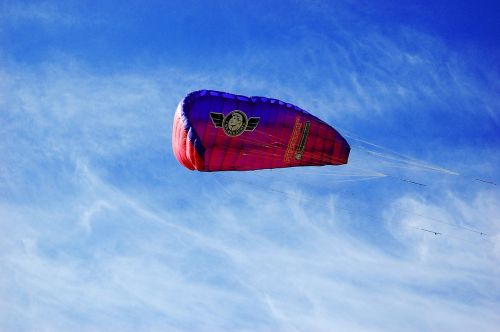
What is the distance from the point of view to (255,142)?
106 ft

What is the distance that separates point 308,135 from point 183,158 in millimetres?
6808

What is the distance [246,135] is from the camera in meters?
31.9

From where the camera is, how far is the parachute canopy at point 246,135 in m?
30.6

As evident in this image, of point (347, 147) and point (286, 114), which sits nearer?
point (286, 114)

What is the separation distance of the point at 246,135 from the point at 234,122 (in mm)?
1032

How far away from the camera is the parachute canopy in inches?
1203

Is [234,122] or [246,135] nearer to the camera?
[234,122]

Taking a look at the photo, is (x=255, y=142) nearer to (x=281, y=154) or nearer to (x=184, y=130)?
(x=281, y=154)

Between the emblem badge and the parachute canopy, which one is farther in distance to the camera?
the emblem badge

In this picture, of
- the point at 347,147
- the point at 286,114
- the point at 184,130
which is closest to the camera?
the point at 184,130

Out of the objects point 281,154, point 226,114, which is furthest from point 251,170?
point 226,114

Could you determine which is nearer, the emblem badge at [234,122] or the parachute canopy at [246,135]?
the parachute canopy at [246,135]

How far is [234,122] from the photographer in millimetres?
31344

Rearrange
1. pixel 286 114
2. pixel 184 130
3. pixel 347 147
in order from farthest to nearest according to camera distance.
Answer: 1. pixel 347 147
2. pixel 286 114
3. pixel 184 130
